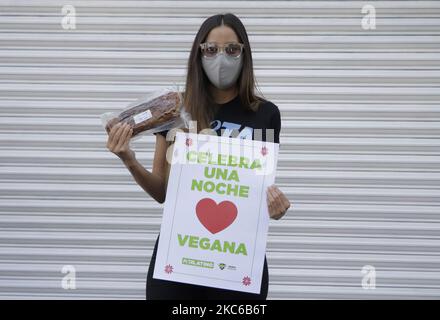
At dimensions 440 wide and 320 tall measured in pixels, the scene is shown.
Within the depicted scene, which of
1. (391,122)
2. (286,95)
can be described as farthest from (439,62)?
(286,95)

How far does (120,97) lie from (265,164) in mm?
2447

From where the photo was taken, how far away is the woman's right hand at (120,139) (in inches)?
102

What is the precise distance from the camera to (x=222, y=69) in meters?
2.68

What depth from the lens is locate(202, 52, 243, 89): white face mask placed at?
2678mm

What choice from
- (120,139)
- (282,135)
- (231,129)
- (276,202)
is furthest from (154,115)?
(282,135)

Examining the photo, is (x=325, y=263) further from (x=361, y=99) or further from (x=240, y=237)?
(x=240, y=237)

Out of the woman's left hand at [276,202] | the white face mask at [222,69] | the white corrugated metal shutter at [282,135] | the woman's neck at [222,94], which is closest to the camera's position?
the woman's left hand at [276,202]

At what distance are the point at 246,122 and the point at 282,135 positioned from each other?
2.22 meters

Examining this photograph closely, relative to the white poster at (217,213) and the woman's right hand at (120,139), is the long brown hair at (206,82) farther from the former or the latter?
the woman's right hand at (120,139)

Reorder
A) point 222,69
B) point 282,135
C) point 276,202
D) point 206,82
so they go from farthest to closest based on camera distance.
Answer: point 282,135
point 206,82
point 222,69
point 276,202

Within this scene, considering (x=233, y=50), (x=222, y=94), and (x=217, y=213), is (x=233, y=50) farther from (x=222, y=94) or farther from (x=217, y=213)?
(x=217, y=213)

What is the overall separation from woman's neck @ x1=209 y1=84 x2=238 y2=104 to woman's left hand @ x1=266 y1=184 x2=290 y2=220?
416 millimetres

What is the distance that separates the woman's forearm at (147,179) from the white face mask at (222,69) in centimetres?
41

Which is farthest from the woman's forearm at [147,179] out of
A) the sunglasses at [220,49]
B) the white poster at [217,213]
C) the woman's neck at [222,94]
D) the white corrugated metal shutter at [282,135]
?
the white corrugated metal shutter at [282,135]
